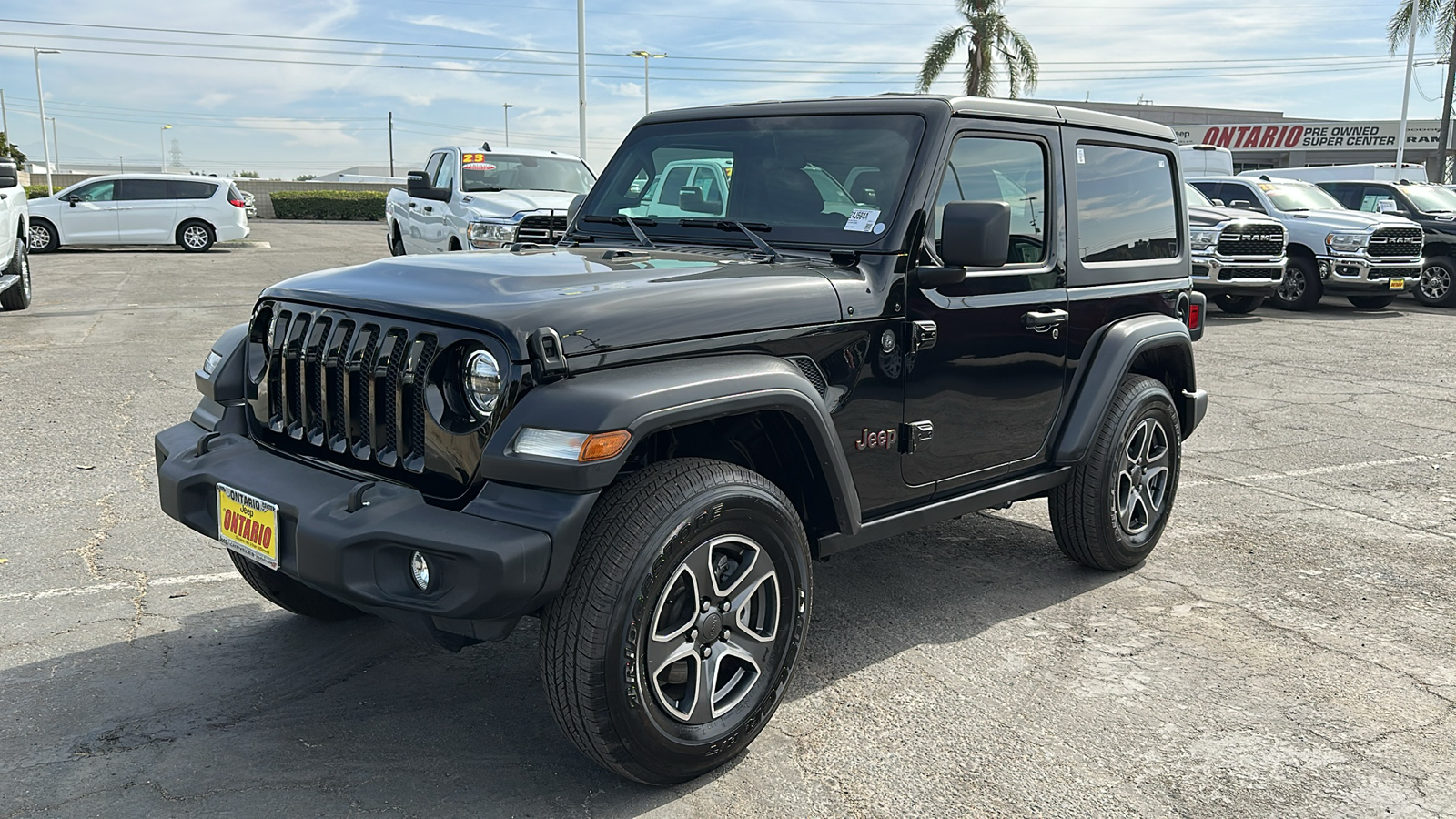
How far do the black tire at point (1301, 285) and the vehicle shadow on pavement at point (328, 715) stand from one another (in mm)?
14136

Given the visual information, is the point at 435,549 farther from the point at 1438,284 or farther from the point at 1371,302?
the point at 1438,284

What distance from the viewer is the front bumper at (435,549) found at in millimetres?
2611

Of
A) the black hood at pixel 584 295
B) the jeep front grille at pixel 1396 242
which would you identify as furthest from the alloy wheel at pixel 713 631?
the jeep front grille at pixel 1396 242

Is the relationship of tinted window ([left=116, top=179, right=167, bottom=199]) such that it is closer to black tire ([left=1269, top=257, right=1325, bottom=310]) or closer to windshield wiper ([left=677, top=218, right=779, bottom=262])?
black tire ([left=1269, top=257, right=1325, bottom=310])

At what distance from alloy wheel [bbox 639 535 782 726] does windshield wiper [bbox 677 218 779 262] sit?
110 centimetres

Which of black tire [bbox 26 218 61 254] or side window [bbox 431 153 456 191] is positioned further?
black tire [bbox 26 218 61 254]

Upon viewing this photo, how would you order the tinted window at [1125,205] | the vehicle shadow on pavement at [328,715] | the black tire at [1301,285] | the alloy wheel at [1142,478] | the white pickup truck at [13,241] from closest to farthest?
the vehicle shadow on pavement at [328,715]
the tinted window at [1125,205]
the alloy wheel at [1142,478]
the white pickup truck at [13,241]
the black tire at [1301,285]

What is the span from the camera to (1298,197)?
57.6 ft

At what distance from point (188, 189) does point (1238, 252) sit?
2071 centimetres

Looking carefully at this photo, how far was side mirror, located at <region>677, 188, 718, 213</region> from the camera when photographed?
13.6 feet

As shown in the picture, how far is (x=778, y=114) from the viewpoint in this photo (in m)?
4.16

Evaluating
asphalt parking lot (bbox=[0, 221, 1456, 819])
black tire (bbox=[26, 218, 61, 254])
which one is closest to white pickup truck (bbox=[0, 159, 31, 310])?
asphalt parking lot (bbox=[0, 221, 1456, 819])

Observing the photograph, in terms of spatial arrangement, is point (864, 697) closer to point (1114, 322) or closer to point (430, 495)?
point (430, 495)

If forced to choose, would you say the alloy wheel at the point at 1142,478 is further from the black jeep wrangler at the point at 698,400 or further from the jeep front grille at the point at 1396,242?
the jeep front grille at the point at 1396,242
